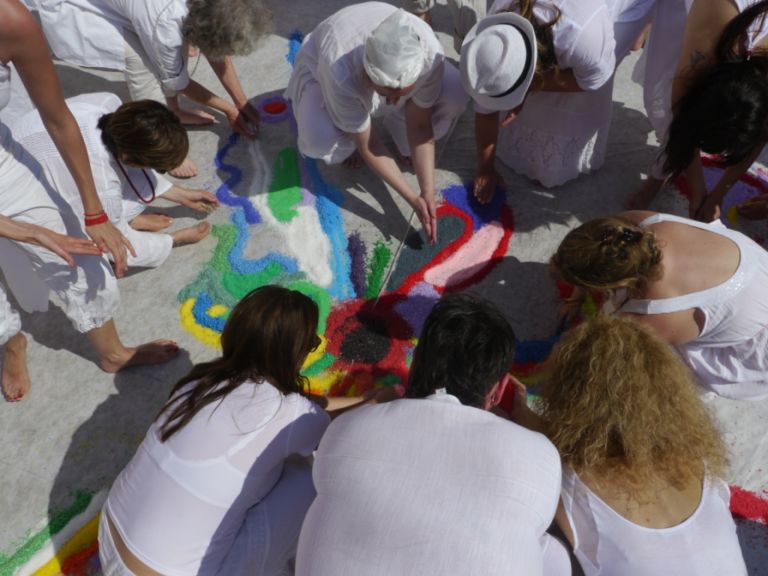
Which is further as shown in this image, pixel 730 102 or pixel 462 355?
pixel 730 102

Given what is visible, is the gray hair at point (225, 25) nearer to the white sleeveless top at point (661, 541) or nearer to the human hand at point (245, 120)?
the human hand at point (245, 120)

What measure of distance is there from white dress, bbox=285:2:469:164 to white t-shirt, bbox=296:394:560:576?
1.49 m

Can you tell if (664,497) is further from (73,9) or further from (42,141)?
(73,9)

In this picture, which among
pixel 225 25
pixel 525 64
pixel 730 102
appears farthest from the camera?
pixel 225 25

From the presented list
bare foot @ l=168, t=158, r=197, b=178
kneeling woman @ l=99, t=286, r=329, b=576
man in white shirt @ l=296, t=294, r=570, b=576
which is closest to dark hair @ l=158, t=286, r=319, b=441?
kneeling woman @ l=99, t=286, r=329, b=576

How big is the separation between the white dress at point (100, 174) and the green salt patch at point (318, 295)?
593 millimetres

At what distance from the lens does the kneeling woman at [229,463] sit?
5.35 ft

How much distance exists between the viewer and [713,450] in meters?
1.69

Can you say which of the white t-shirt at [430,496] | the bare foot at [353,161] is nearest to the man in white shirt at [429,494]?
the white t-shirt at [430,496]

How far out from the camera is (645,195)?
2.91 meters

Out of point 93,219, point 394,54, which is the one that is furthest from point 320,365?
point 394,54

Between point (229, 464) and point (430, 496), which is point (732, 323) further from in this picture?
point (229, 464)

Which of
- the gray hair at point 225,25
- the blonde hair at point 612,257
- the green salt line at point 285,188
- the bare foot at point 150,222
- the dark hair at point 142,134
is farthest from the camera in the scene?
the green salt line at point 285,188

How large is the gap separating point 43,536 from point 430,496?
1.66 m
